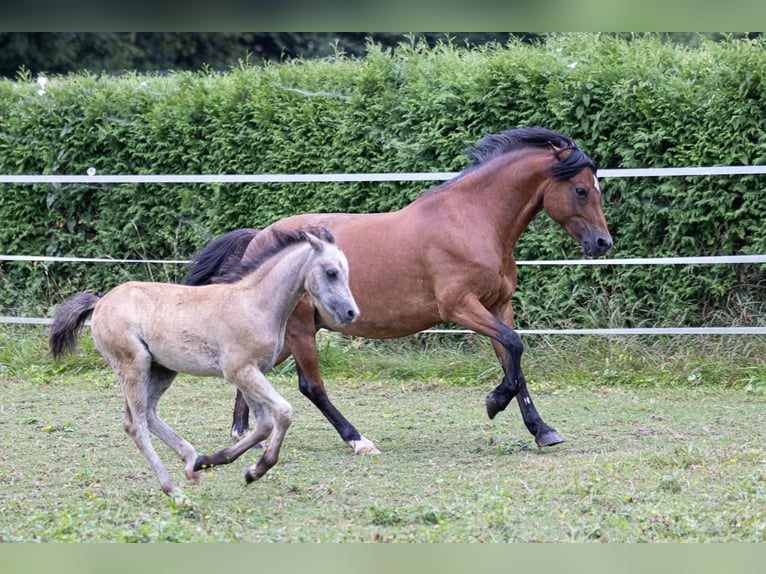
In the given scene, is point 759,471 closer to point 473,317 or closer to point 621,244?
point 473,317

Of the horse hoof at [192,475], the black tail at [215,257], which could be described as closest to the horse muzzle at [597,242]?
the black tail at [215,257]

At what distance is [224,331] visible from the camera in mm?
4762

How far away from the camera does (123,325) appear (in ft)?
15.6

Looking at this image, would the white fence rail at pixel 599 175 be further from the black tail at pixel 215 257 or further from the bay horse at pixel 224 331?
the bay horse at pixel 224 331

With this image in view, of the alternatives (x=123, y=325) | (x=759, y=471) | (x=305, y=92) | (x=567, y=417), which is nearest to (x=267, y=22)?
(x=123, y=325)

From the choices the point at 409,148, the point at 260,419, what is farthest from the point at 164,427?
the point at 409,148

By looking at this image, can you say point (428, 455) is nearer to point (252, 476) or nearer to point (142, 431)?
point (252, 476)

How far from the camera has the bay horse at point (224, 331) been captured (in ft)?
15.5

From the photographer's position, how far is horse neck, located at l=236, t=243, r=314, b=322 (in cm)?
483

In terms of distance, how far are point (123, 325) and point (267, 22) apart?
3835 millimetres

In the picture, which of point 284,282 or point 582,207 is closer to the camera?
point 284,282

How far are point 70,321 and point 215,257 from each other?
1.61 m

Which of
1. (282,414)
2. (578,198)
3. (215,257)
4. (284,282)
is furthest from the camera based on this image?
(215,257)

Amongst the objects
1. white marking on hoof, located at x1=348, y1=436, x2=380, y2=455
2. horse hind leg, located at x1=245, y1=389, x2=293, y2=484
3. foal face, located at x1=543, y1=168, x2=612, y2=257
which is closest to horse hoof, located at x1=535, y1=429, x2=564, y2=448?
white marking on hoof, located at x1=348, y1=436, x2=380, y2=455
